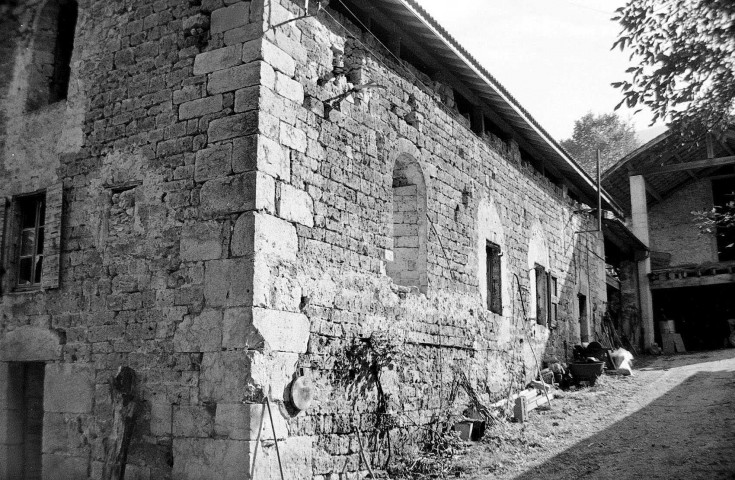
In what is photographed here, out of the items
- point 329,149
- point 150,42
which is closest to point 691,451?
point 329,149

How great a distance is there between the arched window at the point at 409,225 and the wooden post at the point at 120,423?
11.3 ft

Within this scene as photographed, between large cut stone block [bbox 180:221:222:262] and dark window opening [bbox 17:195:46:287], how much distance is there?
2.26m

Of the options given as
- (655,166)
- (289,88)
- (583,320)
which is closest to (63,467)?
(289,88)

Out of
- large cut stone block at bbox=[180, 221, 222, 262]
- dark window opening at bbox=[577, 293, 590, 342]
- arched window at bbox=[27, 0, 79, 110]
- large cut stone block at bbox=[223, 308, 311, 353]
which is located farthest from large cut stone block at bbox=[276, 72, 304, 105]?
dark window opening at bbox=[577, 293, 590, 342]

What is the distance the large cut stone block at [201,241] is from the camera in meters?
6.20

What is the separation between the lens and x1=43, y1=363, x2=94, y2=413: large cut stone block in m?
6.84

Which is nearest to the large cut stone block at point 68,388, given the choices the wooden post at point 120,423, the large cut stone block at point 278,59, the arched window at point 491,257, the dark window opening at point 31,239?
the wooden post at point 120,423

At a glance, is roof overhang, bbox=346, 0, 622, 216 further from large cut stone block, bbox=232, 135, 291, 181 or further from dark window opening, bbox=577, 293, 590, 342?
dark window opening, bbox=577, 293, 590, 342

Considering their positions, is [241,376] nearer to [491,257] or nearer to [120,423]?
[120,423]

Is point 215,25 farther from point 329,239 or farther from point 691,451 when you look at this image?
point 691,451

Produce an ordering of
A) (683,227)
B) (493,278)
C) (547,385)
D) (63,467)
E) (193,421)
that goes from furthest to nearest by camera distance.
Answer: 1. (683,227)
2. (547,385)
3. (493,278)
4. (63,467)
5. (193,421)

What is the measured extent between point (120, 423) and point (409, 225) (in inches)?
163

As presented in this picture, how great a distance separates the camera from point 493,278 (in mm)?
10953

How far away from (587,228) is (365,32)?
1043cm
